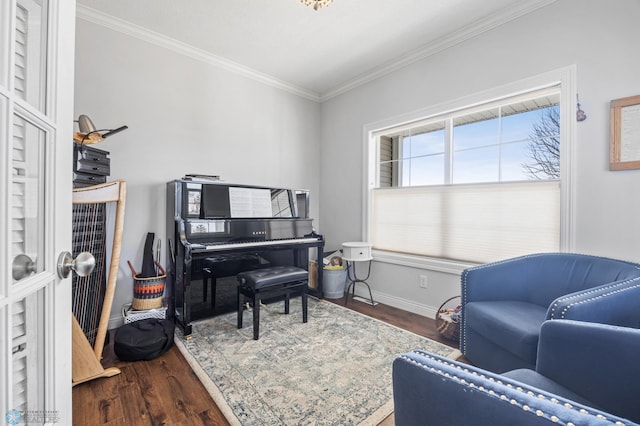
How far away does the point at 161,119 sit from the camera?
2.73 meters

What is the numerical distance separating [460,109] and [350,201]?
5.16 feet

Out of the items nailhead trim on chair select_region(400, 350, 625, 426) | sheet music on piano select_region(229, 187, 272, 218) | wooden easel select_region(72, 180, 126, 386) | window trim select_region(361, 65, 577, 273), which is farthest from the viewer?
sheet music on piano select_region(229, 187, 272, 218)

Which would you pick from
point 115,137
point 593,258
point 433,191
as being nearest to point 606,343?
point 593,258

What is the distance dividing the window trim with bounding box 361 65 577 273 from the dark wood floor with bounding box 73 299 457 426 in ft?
5.81

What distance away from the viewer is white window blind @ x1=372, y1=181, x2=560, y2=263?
223 cm

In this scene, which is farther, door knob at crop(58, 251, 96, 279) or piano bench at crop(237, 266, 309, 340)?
piano bench at crop(237, 266, 309, 340)

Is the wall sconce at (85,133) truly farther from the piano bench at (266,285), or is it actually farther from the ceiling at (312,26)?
the piano bench at (266,285)

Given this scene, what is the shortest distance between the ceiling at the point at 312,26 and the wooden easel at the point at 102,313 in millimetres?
1619

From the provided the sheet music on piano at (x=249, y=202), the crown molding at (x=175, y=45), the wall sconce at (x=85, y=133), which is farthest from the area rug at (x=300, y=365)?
the crown molding at (x=175, y=45)

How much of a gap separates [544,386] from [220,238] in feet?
7.59

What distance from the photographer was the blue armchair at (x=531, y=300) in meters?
1.31

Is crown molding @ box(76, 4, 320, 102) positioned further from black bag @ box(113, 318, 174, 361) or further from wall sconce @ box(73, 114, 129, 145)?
black bag @ box(113, 318, 174, 361)

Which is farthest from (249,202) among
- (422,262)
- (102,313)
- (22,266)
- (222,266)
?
(22,266)

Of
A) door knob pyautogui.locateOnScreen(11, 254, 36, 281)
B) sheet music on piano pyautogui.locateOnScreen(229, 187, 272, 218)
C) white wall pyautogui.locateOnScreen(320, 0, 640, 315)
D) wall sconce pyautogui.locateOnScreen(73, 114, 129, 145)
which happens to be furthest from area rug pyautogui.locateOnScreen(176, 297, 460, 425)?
wall sconce pyautogui.locateOnScreen(73, 114, 129, 145)
